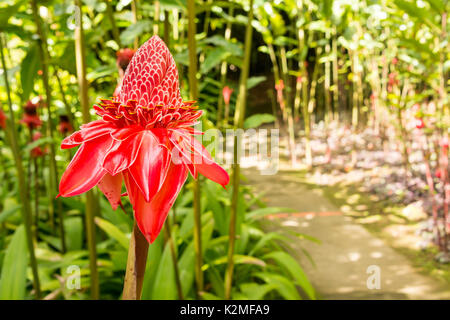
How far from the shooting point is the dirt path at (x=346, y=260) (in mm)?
1570

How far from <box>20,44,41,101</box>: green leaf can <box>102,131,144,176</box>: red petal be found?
0.73 metres

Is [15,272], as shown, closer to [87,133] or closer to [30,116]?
[30,116]

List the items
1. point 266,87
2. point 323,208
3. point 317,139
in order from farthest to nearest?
point 266,87, point 317,139, point 323,208

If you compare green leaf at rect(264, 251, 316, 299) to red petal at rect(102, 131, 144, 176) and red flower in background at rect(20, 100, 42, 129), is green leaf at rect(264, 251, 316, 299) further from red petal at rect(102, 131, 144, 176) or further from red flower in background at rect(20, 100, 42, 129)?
red petal at rect(102, 131, 144, 176)

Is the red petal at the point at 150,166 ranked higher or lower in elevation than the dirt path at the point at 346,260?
higher

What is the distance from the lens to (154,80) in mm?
255

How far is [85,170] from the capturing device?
23 centimetres

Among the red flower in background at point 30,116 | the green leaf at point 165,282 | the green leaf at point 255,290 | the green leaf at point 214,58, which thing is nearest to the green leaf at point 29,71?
the green leaf at point 214,58

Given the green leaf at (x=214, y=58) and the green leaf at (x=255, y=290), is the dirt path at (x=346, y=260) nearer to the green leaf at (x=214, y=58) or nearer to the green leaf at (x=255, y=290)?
the green leaf at (x=255, y=290)

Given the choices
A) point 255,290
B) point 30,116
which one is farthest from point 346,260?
point 30,116

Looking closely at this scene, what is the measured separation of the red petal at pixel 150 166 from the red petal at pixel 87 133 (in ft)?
0.09

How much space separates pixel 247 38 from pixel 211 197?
2.74ft
